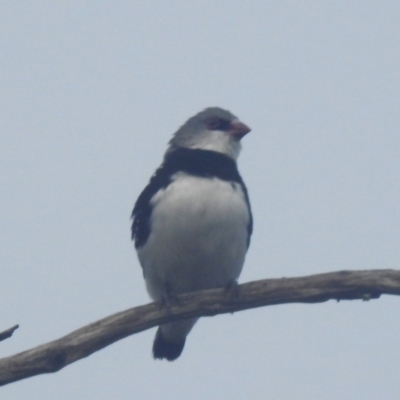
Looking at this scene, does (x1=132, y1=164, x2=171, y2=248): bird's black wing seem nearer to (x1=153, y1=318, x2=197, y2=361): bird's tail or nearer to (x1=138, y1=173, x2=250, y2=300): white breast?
(x1=138, y1=173, x2=250, y2=300): white breast

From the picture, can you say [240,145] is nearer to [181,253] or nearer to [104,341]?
[181,253]

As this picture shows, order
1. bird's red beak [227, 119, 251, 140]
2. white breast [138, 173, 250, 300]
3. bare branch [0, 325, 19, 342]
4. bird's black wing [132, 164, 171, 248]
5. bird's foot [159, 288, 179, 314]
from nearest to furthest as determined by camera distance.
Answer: bare branch [0, 325, 19, 342] → bird's foot [159, 288, 179, 314] → white breast [138, 173, 250, 300] → bird's black wing [132, 164, 171, 248] → bird's red beak [227, 119, 251, 140]

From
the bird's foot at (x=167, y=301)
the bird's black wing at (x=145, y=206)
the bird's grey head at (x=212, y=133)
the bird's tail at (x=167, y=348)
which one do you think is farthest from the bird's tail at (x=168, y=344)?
the bird's grey head at (x=212, y=133)

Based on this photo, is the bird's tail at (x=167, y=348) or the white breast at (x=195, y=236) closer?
the white breast at (x=195, y=236)

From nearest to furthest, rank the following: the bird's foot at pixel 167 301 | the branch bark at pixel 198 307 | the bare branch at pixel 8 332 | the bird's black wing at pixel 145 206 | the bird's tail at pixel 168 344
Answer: the bare branch at pixel 8 332, the branch bark at pixel 198 307, the bird's foot at pixel 167 301, the bird's black wing at pixel 145 206, the bird's tail at pixel 168 344

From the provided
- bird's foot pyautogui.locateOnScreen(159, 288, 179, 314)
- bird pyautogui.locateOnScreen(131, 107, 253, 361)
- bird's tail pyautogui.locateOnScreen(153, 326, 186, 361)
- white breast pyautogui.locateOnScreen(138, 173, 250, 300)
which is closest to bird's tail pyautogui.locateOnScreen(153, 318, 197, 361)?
bird's tail pyautogui.locateOnScreen(153, 326, 186, 361)

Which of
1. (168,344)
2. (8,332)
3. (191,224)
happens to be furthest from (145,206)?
(8,332)

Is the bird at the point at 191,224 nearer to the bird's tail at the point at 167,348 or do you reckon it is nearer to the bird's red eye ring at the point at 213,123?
the bird's tail at the point at 167,348
